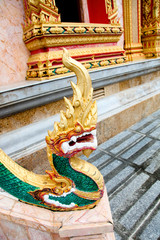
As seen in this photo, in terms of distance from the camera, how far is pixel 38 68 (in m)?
2.15

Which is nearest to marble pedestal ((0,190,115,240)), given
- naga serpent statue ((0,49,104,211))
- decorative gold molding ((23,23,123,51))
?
naga serpent statue ((0,49,104,211))

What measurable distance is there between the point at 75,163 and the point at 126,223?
0.88 metres

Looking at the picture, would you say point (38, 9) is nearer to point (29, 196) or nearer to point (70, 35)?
point (70, 35)

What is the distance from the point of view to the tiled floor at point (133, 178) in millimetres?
1414

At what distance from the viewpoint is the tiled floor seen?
1.41 metres

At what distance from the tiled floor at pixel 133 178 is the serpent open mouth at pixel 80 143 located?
36.9 inches

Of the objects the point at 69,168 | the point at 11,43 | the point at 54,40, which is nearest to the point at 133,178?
the point at 69,168

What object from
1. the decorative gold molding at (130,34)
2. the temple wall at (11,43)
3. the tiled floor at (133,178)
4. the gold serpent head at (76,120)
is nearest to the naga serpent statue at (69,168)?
the gold serpent head at (76,120)

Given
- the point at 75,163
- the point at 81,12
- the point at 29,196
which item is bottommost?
the point at 29,196

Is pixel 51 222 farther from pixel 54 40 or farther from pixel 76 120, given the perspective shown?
pixel 54 40

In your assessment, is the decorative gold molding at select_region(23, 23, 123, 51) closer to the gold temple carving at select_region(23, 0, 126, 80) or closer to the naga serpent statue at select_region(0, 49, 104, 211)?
the gold temple carving at select_region(23, 0, 126, 80)

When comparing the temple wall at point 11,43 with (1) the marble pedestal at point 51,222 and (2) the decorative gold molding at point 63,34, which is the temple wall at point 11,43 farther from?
(1) the marble pedestal at point 51,222

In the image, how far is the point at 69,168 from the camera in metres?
1.04

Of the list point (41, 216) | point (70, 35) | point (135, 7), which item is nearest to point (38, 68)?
point (70, 35)
